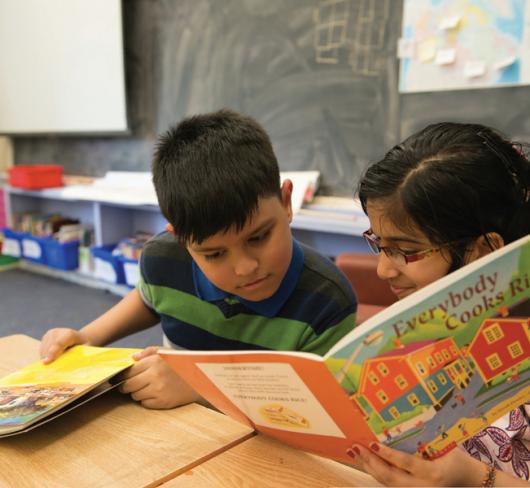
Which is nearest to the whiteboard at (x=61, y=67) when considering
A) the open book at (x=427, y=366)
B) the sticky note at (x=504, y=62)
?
the sticky note at (x=504, y=62)

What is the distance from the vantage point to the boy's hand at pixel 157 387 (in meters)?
0.72

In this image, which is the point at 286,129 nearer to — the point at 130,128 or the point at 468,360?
the point at 130,128

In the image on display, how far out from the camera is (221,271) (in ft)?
2.61

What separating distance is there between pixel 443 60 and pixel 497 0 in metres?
0.26

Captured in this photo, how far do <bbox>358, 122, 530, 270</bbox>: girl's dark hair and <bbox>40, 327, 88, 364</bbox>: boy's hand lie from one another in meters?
0.58

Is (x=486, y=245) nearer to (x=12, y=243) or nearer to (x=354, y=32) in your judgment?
(x=354, y=32)

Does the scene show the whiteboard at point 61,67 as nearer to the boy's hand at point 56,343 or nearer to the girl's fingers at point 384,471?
the boy's hand at point 56,343

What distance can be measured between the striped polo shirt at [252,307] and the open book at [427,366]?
1.26 feet

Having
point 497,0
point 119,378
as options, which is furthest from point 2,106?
point 119,378

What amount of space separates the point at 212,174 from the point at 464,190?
0.35 m

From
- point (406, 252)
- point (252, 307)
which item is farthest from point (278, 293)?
point (406, 252)

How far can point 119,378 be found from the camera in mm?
766

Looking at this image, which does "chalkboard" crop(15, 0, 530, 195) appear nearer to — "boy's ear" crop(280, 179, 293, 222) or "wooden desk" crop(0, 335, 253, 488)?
"boy's ear" crop(280, 179, 293, 222)

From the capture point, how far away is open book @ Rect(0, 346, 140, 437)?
65cm
